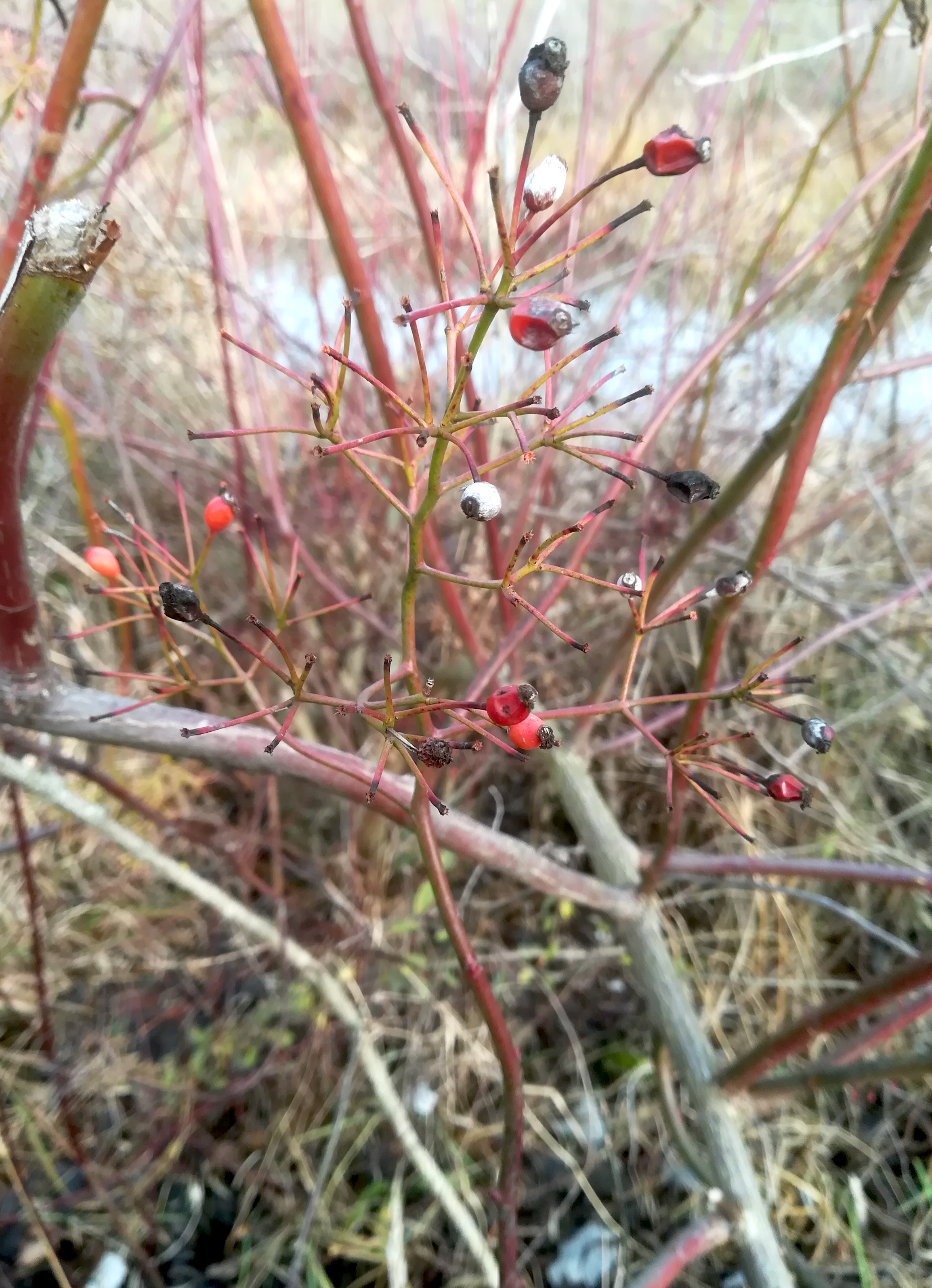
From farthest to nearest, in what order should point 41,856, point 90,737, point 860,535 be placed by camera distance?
1. point 860,535
2. point 41,856
3. point 90,737

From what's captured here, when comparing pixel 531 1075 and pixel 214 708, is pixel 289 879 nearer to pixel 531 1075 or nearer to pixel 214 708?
pixel 214 708

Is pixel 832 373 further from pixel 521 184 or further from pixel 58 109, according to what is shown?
pixel 58 109

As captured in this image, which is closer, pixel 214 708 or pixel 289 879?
pixel 214 708

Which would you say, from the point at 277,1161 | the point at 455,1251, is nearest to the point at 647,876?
the point at 455,1251

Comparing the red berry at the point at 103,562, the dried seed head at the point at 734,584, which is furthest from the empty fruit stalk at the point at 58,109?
the dried seed head at the point at 734,584

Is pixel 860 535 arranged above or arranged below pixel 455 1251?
above

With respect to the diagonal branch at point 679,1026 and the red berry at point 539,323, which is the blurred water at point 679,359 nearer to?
the diagonal branch at point 679,1026
